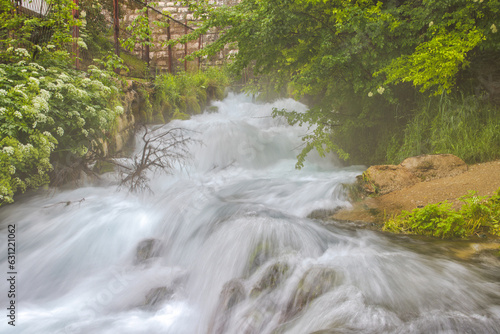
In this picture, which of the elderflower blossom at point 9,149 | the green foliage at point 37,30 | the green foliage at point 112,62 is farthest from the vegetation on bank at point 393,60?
the elderflower blossom at point 9,149

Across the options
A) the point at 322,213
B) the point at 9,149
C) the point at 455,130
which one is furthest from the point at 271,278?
the point at 455,130

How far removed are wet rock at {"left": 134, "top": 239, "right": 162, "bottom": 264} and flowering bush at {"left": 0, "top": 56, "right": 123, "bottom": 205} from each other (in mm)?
1610

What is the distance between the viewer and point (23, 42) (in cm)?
486

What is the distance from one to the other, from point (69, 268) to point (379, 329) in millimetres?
3427

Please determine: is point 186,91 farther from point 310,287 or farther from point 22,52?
point 310,287

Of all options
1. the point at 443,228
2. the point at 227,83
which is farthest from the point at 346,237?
the point at 227,83

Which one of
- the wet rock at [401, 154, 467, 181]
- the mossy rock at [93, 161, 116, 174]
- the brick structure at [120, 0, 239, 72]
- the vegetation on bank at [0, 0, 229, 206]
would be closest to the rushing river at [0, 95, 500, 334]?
the mossy rock at [93, 161, 116, 174]

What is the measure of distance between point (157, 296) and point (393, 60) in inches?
180

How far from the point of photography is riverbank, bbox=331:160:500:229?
12.9 feet

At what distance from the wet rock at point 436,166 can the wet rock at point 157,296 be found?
392 centimetres

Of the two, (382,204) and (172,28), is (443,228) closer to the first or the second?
(382,204)

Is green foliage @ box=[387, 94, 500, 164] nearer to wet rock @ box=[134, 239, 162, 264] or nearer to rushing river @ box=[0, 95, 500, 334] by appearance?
rushing river @ box=[0, 95, 500, 334]

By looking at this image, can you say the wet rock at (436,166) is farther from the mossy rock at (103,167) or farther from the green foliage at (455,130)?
the mossy rock at (103,167)

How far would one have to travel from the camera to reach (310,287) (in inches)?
106
